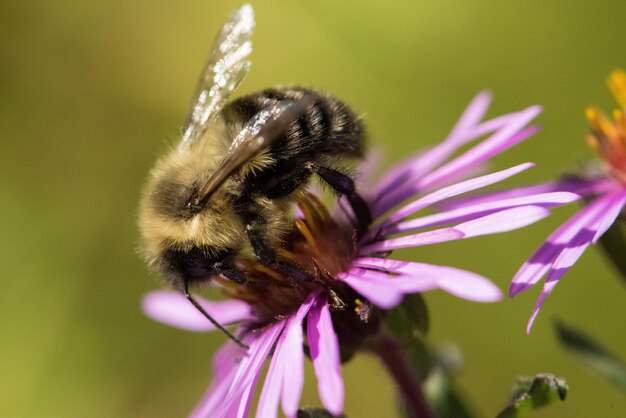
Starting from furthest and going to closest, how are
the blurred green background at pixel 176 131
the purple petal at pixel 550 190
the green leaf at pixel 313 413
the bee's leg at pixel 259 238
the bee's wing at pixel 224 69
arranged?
1. the blurred green background at pixel 176 131
2. the bee's wing at pixel 224 69
3. the purple petal at pixel 550 190
4. the bee's leg at pixel 259 238
5. the green leaf at pixel 313 413

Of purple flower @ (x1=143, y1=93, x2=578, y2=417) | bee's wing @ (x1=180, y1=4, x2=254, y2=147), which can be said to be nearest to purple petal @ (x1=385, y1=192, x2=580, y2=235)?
Result: purple flower @ (x1=143, y1=93, x2=578, y2=417)

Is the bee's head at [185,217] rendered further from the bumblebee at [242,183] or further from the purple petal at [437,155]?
the purple petal at [437,155]

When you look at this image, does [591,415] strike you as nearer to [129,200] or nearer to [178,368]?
[178,368]

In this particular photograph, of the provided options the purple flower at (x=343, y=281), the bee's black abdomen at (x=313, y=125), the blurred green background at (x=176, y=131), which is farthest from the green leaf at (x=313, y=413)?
the blurred green background at (x=176, y=131)

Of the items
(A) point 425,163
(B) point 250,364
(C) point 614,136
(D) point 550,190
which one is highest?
(C) point 614,136

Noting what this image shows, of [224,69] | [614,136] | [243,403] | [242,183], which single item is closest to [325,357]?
[243,403]

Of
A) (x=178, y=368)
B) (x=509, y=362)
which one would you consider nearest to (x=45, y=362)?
(x=178, y=368)

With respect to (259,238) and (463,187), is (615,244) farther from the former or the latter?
(259,238)
